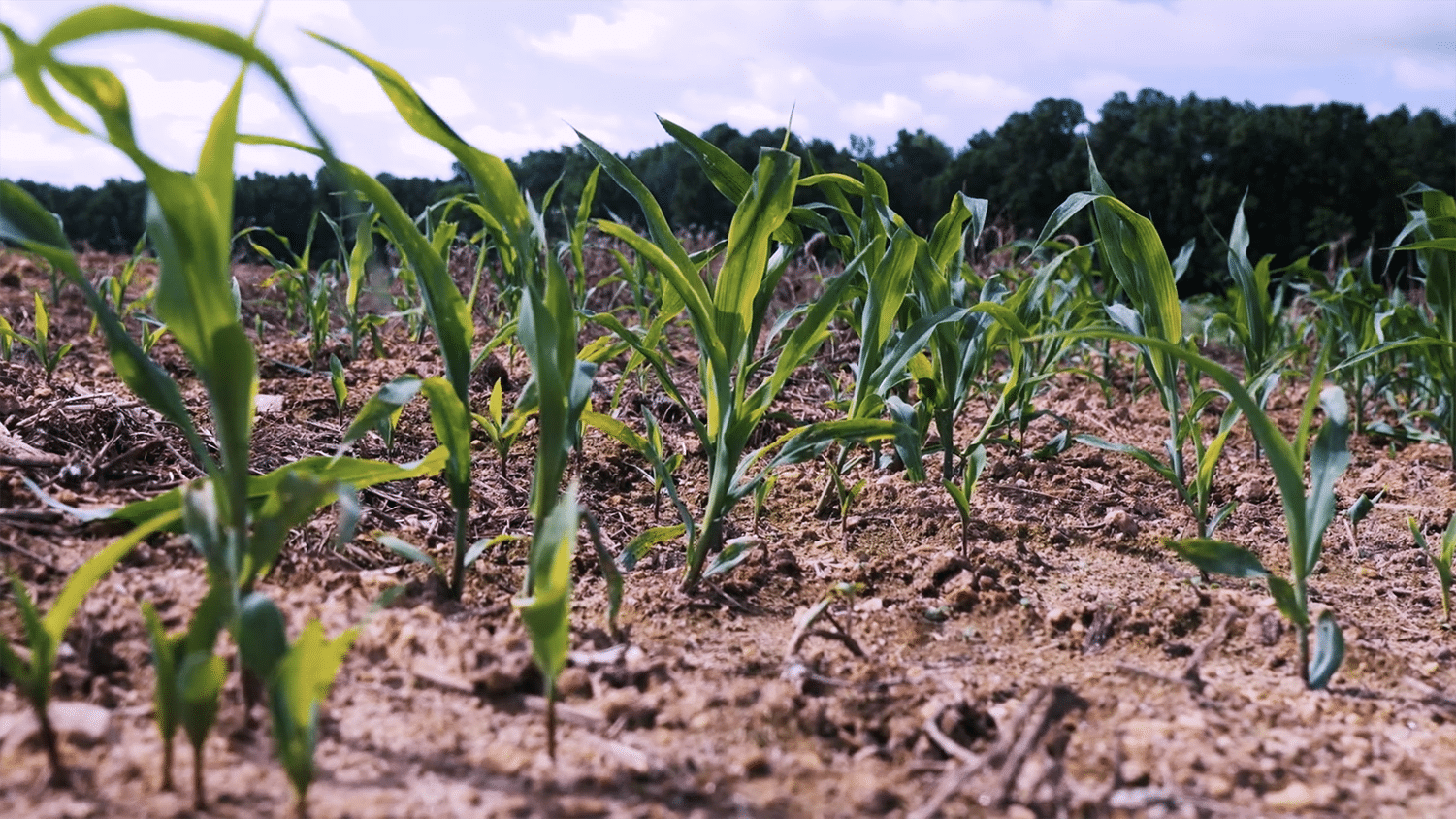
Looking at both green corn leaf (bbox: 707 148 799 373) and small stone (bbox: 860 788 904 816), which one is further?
green corn leaf (bbox: 707 148 799 373)

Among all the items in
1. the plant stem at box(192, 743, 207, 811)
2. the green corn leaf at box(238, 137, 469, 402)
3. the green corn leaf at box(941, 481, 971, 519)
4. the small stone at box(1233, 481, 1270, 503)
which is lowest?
the plant stem at box(192, 743, 207, 811)

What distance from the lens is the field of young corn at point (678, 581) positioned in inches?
34.9

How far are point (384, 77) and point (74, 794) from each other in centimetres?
77

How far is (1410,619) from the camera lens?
1.56 meters

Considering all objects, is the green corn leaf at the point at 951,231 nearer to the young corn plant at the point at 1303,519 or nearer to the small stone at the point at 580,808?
the young corn plant at the point at 1303,519

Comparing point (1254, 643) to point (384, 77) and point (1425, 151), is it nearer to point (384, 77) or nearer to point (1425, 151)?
point (384, 77)

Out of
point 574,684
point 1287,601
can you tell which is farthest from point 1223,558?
point 574,684

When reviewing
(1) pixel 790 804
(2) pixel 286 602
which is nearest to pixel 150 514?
(2) pixel 286 602

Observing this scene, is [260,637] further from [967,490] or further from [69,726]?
[967,490]

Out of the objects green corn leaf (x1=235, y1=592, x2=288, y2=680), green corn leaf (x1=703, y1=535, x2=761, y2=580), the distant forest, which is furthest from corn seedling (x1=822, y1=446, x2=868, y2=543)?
the distant forest

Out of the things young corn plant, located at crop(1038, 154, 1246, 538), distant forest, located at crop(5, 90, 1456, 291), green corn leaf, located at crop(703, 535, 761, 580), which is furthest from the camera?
distant forest, located at crop(5, 90, 1456, 291)

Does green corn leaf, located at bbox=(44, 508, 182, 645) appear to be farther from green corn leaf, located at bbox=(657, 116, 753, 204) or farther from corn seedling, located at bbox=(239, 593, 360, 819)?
green corn leaf, located at bbox=(657, 116, 753, 204)

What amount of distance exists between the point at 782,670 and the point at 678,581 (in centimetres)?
32

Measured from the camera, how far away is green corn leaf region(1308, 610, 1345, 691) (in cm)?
120
